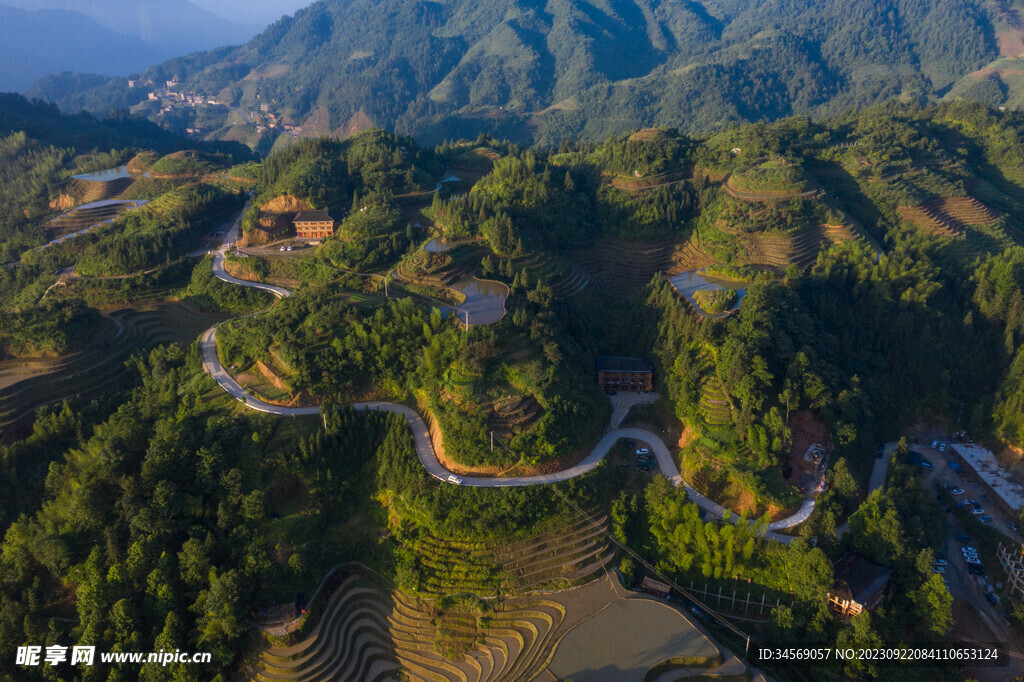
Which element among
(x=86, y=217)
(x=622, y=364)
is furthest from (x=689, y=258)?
(x=86, y=217)

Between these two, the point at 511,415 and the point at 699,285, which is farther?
the point at 699,285

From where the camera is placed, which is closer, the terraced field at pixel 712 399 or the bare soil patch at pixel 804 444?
the bare soil patch at pixel 804 444

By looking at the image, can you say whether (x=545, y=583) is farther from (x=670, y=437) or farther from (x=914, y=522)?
(x=914, y=522)

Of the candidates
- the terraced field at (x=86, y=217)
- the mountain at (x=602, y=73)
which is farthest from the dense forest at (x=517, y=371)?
the mountain at (x=602, y=73)

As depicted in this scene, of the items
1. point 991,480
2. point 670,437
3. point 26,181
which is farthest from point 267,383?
point 26,181

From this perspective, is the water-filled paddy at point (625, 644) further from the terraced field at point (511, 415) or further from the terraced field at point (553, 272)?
the terraced field at point (553, 272)

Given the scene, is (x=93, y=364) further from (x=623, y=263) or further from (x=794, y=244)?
(x=794, y=244)

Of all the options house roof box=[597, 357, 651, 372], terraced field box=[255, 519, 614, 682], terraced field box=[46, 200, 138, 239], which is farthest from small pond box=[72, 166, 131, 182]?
terraced field box=[255, 519, 614, 682]
